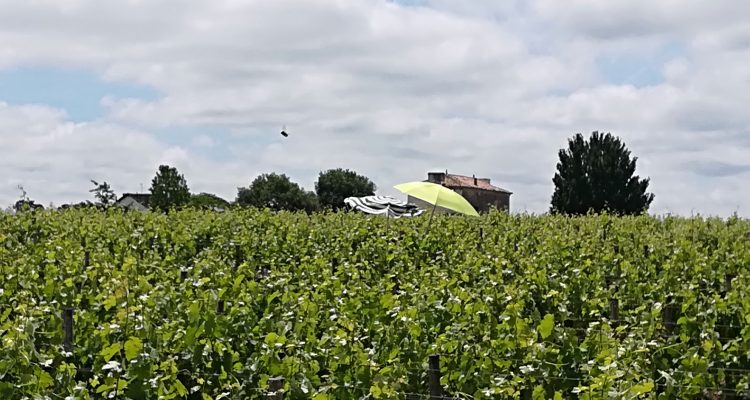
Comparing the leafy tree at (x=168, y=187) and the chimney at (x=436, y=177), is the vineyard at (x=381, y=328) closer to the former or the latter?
the leafy tree at (x=168, y=187)

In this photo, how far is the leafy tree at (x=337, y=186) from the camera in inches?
2520

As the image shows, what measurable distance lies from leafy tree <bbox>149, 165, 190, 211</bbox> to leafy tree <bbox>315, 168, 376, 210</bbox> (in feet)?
54.6

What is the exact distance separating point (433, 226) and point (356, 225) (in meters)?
0.92

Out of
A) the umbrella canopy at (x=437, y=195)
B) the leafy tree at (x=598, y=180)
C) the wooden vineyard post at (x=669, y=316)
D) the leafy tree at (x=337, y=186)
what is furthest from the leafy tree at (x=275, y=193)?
the wooden vineyard post at (x=669, y=316)

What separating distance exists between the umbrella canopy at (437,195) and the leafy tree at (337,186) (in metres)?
52.4

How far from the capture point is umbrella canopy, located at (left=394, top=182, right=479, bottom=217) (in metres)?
10.7

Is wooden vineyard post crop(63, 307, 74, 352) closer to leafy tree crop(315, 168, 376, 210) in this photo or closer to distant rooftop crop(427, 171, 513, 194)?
distant rooftop crop(427, 171, 513, 194)

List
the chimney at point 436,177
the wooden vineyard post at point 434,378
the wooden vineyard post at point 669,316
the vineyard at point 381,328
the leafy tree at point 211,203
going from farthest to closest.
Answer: the chimney at point 436,177
the leafy tree at point 211,203
the wooden vineyard post at point 669,316
the vineyard at point 381,328
the wooden vineyard post at point 434,378

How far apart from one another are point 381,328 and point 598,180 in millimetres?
43257

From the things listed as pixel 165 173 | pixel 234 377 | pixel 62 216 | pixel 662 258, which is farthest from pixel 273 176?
pixel 234 377

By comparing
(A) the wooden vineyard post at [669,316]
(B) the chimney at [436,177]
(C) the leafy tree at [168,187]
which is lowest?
(A) the wooden vineyard post at [669,316]

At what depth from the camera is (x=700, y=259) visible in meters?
8.08

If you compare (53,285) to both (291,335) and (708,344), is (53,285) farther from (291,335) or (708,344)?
(708,344)

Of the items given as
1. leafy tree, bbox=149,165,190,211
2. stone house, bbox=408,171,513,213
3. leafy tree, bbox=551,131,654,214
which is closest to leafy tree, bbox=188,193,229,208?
leafy tree, bbox=149,165,190,211
